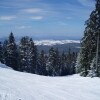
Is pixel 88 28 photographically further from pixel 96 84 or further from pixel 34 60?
pixel 34 60

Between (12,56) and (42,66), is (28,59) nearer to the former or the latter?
(12,56)

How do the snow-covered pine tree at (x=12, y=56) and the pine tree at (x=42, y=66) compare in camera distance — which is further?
the pine tree at (x=42, y=66)

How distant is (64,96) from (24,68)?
5504 centimetres

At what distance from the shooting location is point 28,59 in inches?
2859

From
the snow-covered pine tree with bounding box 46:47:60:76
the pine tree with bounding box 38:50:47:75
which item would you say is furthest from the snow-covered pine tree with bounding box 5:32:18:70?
the snow-covered pine tree with bounding box 46:47:60:76

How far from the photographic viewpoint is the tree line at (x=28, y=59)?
2547 inches

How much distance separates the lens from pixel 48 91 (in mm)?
17203

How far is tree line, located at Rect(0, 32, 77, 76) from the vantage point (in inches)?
2547

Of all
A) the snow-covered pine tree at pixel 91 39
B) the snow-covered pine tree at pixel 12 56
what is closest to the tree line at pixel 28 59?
the snow-covered pine tree at pixel 12 56

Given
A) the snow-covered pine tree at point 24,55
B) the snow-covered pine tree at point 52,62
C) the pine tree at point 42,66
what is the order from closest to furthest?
the snow-covered pine tree at point 24,55 < the snow-covered pine tree at point 52,62 < the pine tree at point 42,66

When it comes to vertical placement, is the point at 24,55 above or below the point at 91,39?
below

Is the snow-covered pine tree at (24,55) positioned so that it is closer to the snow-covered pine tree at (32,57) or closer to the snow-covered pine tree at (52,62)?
the snow-covered pine tree at (32,57)

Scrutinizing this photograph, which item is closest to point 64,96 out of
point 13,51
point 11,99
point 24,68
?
point 11,99

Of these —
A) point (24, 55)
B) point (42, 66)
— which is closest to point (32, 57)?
point (24, 55)
